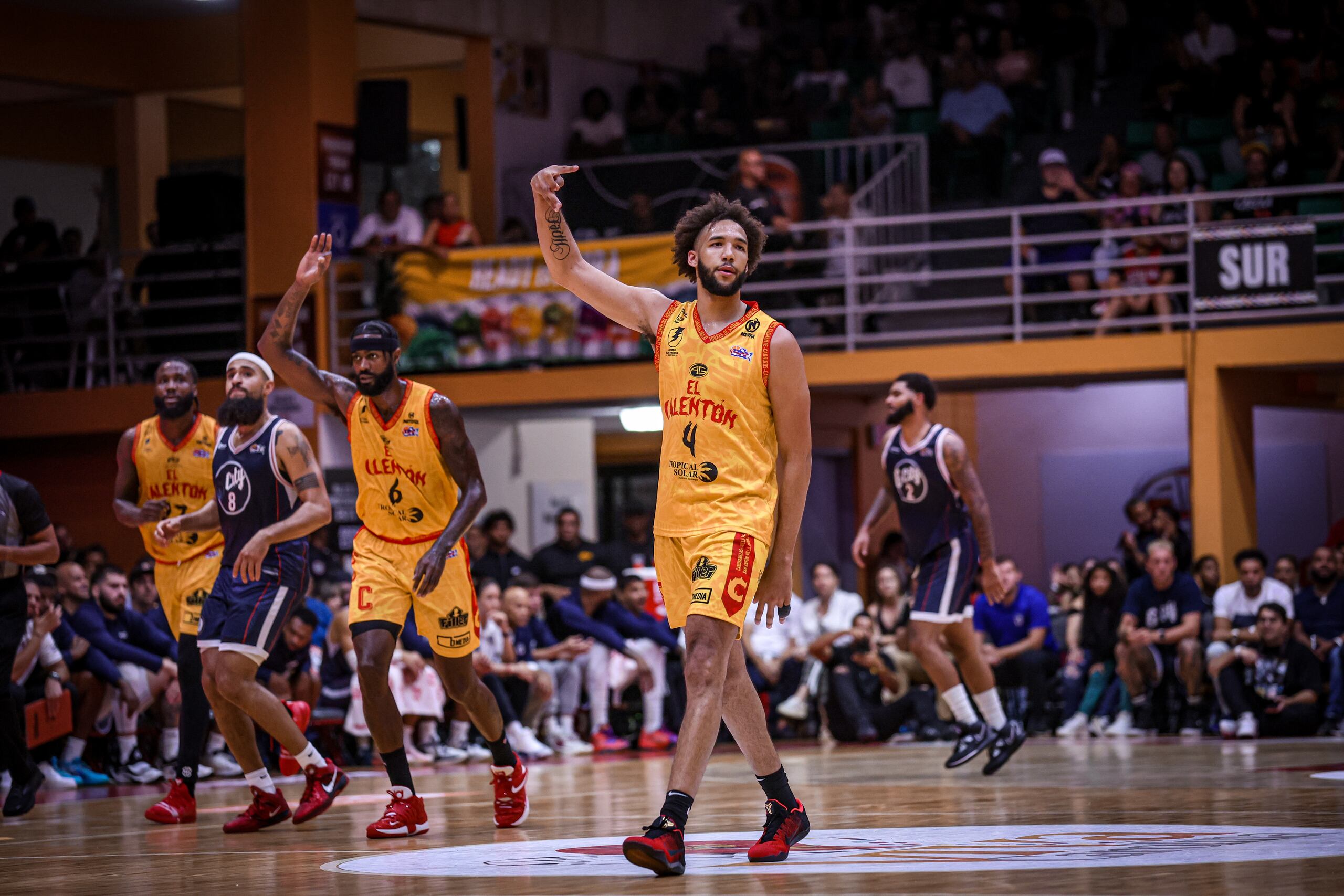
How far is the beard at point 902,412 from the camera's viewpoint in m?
9.96

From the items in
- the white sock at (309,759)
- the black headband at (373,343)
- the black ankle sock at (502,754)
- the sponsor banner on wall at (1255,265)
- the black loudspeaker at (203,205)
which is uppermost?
the black loudspeaker at (203,205)

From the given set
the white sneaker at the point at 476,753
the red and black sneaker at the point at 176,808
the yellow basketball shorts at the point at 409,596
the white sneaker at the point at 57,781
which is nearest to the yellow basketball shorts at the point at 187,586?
the red and black sneaker at the point at 176,808

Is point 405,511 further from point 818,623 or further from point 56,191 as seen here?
point 56,191

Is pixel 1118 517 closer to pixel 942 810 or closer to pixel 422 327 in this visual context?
pixel 422 327

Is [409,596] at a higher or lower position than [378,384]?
lower

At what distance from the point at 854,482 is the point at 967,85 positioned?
14.7 ft

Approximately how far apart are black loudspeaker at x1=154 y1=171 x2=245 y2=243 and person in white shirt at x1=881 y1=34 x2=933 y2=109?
7184 mm

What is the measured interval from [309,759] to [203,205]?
1167cm

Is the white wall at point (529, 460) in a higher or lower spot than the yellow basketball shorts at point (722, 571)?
higher

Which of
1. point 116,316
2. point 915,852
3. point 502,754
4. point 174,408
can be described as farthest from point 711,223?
point 116,316

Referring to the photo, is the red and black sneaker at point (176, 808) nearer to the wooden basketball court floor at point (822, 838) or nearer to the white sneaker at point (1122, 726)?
the wooden basketball court floor at point (822, 838)

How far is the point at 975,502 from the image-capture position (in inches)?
383

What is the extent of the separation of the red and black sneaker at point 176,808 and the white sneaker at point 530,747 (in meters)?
5.15

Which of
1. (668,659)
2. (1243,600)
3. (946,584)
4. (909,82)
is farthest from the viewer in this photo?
(909,82)
